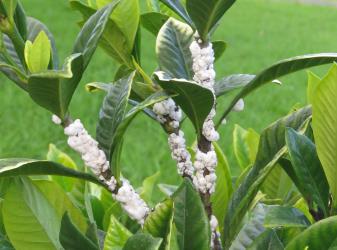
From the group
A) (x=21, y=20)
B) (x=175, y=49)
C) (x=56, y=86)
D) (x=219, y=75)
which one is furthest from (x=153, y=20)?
(x=219, y=75)

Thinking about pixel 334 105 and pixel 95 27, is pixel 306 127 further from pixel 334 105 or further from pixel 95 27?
pixel 95 27

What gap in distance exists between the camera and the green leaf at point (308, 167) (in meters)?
0.86

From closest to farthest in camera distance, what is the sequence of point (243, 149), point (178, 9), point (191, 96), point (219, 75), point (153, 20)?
point (191, 96)
point (178, 9)
point (153, 20)
point (243, 149)
point (219, 75)

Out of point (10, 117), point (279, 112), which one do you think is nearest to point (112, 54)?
point (10, 117)

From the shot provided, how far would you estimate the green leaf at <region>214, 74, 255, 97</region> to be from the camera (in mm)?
978

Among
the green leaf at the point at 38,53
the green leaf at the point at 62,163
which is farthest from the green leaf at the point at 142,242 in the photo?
the green leaf at the point at 62,163

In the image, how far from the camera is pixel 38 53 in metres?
0.86

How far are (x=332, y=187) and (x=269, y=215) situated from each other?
0.33ft

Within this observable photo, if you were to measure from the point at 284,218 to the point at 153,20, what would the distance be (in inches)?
17.0

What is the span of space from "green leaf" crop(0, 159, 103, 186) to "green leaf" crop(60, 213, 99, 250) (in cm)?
10

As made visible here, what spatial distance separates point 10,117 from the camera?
4.27 m

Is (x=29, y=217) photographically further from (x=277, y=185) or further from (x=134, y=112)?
(x=277, y=185)

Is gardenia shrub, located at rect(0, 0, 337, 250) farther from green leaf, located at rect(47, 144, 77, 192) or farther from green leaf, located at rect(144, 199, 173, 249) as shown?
green leaf, located at rect(47, 144, 77, 192)

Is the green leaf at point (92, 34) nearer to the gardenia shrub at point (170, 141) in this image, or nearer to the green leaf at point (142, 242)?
the gardenia shrub at point (170, 141)
